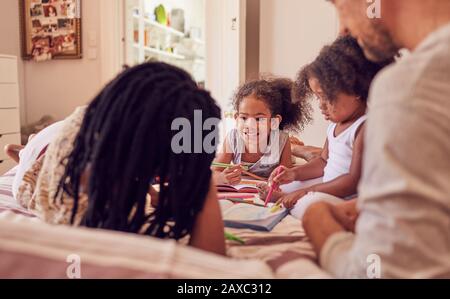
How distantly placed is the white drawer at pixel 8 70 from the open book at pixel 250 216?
89.6 inches

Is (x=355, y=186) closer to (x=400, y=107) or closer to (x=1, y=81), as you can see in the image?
(x=400, y=107)

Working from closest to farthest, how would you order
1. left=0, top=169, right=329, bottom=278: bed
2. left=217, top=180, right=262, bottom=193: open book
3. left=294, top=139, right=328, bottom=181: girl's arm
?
left=0, top=169, right=329, bottom=278: bed
left=217, top=180, right=262, bottom=193: open book
left=294, top=139, right=328, bottom=181: girl's arm

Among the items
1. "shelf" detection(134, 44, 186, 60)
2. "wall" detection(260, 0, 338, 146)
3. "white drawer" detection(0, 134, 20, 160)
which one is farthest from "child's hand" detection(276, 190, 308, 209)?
"shelf" detection(134, 44, 186, 60)

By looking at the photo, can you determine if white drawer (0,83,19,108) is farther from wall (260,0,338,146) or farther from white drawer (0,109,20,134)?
wall (260,0,338,146)

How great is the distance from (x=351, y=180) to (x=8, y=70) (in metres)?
2.52

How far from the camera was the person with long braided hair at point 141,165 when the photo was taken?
57cm

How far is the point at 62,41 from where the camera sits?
10.6 ft

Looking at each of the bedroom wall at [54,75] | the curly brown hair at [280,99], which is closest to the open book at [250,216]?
the curly brown hair at [280,99]

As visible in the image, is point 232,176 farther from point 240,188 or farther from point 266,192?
point 266,192

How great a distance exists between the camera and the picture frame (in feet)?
10.5

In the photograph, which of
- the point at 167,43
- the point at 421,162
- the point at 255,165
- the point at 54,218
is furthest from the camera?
the point at 167,43

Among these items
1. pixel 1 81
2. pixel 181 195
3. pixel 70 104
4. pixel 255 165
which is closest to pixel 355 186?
pixel 181 195

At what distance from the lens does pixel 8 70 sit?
2.80 m

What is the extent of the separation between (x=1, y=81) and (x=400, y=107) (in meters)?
2.85
